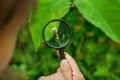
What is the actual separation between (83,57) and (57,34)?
1041 mm

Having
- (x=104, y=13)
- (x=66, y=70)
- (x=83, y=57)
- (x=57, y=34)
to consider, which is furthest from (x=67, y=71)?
(x=83, y=57)

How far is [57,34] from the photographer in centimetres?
201

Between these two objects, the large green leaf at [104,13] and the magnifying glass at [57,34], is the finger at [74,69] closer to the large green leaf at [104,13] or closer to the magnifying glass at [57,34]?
the magnifying glass at [57,34]

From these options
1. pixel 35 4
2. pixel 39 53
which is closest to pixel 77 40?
pixel 39 53

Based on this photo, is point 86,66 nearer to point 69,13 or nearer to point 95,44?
point 95,44

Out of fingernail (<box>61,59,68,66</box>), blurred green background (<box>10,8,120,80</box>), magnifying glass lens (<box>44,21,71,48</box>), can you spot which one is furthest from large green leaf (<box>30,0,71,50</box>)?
blurred green background (<box>10,8,120,80</box>)

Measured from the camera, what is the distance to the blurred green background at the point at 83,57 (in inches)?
115

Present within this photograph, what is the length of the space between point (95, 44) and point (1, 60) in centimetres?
182

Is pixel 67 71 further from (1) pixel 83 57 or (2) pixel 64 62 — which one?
(1) pixel 83 57

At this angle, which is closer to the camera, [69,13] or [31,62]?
[69,13]

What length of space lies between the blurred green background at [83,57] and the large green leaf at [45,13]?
0.71 metres

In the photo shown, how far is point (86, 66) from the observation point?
2916 mm

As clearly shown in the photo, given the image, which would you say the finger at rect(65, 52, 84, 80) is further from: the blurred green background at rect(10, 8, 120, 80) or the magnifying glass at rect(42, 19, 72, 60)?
the blurred green background at rect(10, 8, 120, 80)

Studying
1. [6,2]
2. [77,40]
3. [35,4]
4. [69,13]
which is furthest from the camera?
[77,40]
